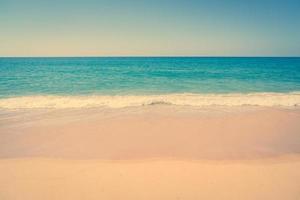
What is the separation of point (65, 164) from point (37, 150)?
1129mm

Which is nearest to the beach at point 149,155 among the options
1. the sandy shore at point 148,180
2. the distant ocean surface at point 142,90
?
the sandy shore at point 148,180

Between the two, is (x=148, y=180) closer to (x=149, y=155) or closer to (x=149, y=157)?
(x=149, y=157)

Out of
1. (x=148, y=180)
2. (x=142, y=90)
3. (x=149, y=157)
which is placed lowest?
(x=148, y=180)

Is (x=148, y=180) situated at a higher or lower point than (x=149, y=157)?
lower

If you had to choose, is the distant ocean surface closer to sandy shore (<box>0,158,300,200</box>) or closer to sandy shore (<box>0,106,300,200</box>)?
sandy shore (<box>0,106,300,200</box>)

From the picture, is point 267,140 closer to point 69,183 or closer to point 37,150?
point 69,183

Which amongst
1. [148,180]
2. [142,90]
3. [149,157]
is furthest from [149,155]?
[142,90]

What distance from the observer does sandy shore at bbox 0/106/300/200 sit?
3.36m

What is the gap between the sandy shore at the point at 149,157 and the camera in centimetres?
336

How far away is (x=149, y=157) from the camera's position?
4434 millimetres

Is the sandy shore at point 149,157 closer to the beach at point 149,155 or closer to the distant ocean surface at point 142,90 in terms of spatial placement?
the beach at point 149,155

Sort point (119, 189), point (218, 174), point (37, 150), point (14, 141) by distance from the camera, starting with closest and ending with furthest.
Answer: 1. point (119, 189)
2. point (218, 174)
3. point (37, 150)
4. point (14, 141)

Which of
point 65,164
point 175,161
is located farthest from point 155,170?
point 65,164

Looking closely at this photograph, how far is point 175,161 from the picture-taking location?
13.8 ft
